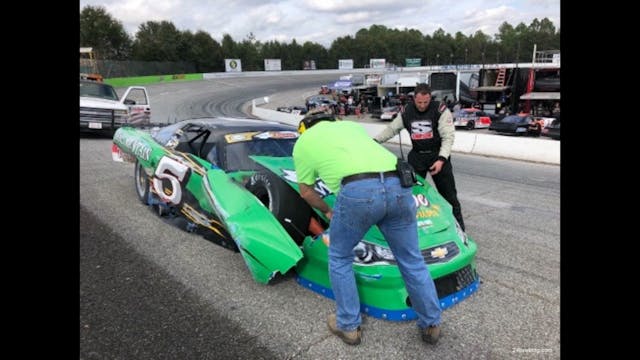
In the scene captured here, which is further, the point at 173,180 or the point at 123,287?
the point at 173,180

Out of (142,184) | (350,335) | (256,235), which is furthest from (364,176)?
(142,184)

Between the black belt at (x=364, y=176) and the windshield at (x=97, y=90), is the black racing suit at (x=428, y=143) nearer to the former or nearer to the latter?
the black belt at (x=364, y=176)

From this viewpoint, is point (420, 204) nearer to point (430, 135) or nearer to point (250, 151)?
point (430, 135)

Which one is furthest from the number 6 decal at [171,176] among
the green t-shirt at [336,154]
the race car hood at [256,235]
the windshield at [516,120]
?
the windshield at [516,120]

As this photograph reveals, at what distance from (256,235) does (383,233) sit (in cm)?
101

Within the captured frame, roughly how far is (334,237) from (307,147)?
1.80 feet

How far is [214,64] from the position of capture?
71.6 m

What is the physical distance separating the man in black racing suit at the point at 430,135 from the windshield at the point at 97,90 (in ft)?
36.9

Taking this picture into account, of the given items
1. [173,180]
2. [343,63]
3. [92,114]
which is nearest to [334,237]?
[173,180]
